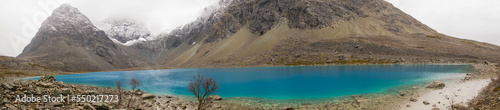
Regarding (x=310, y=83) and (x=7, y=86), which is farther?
(x=310, y=83)

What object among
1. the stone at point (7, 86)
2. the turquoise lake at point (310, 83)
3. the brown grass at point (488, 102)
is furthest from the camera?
the turquoise lake at point (310, 83)

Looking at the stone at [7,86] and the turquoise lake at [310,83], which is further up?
the stone at [7,86]

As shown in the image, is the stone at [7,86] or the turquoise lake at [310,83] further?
the turquoise lake at [310,83]

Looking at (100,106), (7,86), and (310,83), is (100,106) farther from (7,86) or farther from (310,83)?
(310,83)

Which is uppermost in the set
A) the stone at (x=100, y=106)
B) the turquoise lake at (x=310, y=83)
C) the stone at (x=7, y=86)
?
the stone at (x=7, y=86)

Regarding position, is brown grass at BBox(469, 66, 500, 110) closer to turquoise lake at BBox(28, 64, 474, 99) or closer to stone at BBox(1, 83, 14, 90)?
turquoise lake at BBox(28, 64, 474, 99)

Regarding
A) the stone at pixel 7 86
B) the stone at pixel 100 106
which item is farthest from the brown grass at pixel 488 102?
the stone at pixel 7 86

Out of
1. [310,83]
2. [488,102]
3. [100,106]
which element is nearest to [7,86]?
[100,106]

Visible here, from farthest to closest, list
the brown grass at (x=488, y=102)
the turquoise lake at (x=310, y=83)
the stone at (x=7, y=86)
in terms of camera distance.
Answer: the turquoise lake at (x=310, y=83) → the stone at (x=7, y=86) → the brown grass at (x=488, y=102)

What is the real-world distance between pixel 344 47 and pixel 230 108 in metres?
180

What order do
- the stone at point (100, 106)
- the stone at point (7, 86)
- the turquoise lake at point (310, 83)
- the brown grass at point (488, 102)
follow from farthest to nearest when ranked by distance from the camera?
the turquoise lake at point (310, 83) → the stone at point (7, 86) → the stone at point (100, 106) → the brown grass at point (488, 102)

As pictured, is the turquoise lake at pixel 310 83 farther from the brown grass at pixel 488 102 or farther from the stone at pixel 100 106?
the stone at pixel 100 106

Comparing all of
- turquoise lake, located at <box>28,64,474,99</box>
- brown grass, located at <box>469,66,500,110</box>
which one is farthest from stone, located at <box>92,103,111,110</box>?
brown grass, located at <box>469,66,500,110</box>

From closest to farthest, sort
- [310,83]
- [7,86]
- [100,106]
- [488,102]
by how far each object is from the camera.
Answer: [100,106], [488,102], [7,86], [310,83]
